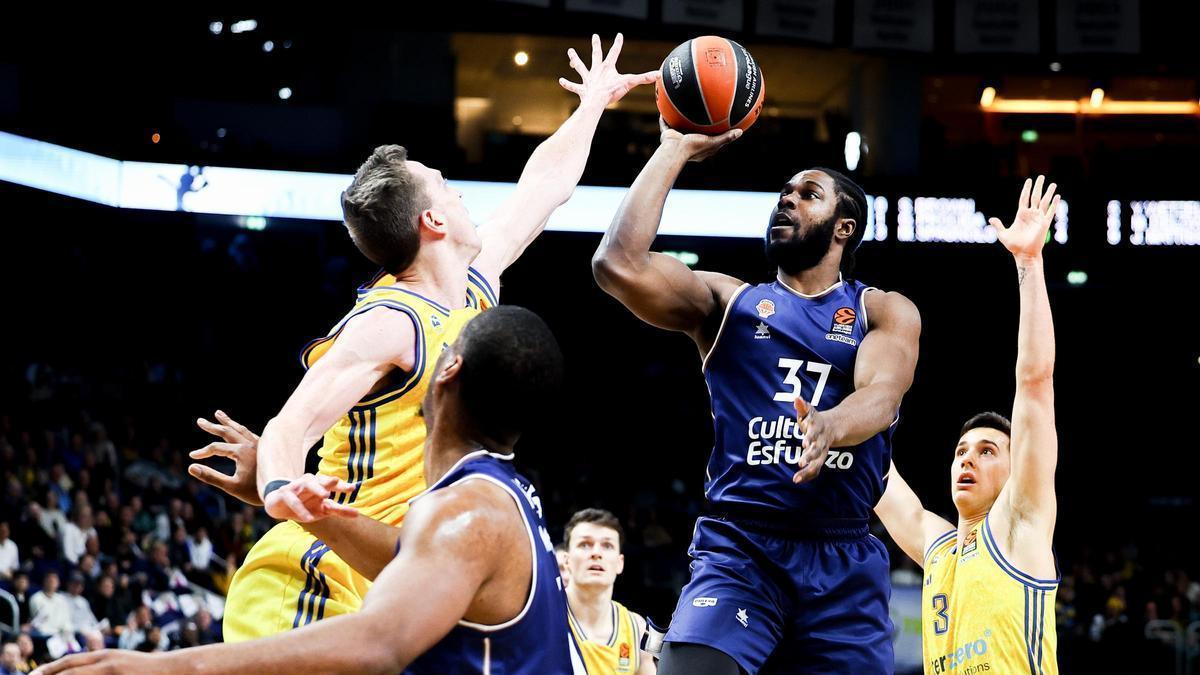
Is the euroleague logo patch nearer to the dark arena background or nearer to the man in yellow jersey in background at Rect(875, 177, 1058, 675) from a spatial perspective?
the man in yellow jersey in background at Rect(875, 177, 1058, 675)

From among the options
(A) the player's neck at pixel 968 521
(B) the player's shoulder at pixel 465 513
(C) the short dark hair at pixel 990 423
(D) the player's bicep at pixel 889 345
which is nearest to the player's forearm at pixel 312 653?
(B) the player's shoulder at pixel 465 513

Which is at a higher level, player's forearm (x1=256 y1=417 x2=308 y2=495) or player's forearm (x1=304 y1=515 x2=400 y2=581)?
player's forearm (x1=256 y1=417 x2=308 y2=495)

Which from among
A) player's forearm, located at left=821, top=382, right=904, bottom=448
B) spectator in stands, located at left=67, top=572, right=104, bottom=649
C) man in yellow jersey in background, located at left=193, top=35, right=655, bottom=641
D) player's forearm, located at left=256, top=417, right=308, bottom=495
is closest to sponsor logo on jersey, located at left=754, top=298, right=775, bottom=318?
player's forearm, located at left=821, top=382, right=904, bottom=448

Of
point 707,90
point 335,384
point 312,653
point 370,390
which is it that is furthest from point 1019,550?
point 312,653

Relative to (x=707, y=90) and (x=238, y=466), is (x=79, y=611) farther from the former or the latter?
(x=238, y=466)

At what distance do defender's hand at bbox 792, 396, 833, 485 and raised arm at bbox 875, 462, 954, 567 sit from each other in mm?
1991

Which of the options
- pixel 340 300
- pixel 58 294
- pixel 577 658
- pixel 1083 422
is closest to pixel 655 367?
pixel 340 300

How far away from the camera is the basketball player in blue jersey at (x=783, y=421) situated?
163 inches

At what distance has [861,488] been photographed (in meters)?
4.35

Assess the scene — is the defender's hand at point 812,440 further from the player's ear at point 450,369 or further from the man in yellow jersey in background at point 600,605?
the man in yellow jersey in background at point 600,605

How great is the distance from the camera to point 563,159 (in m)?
4.81

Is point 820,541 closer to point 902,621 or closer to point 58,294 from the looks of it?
point 902,621

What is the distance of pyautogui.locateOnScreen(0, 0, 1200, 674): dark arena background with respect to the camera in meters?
14.7

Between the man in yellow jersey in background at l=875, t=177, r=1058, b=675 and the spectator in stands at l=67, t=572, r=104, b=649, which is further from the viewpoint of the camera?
the spectator in stands at l=67, t=572, r=104, b=649
